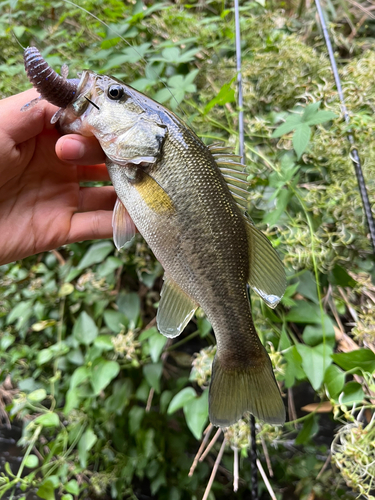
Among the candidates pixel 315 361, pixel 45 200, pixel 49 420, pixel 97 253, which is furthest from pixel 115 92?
pixel 49 420

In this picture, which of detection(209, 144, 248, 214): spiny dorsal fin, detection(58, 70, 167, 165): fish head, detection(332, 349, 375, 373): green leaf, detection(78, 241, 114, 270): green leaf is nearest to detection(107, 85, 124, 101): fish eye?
detection(58, 70, 167, 165): fish head

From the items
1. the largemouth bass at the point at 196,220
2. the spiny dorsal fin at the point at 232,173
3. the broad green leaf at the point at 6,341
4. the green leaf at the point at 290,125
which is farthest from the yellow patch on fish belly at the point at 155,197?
the broad green leaf at the point at 6,341

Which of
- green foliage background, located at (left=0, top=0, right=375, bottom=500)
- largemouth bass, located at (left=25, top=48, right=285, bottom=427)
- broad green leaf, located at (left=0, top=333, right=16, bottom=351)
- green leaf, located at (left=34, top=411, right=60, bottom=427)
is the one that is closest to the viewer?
largemouth bass, located at (left=25, top=48, right=285, bottom=427)

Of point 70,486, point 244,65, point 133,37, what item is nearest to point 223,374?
point 70,486

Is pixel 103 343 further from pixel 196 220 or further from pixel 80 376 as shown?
pixel 196 220

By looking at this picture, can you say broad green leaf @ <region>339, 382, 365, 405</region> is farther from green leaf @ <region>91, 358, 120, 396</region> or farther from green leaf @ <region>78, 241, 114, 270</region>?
green leaf @ <region>78, 241, 114, 270</region>

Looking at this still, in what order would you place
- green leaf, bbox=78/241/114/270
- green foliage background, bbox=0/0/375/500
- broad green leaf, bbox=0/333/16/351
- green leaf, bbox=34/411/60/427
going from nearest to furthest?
1. green foliage background, bbox=0/0/375/500
2. green leaf, bbox=34/411/60/427
3. green leaf, bbox=78/241/114/270
4. broad green leaf, bbox=0/333/16/351

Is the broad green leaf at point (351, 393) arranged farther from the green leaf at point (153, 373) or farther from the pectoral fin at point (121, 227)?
the pectoral fin at point (121, 227)
